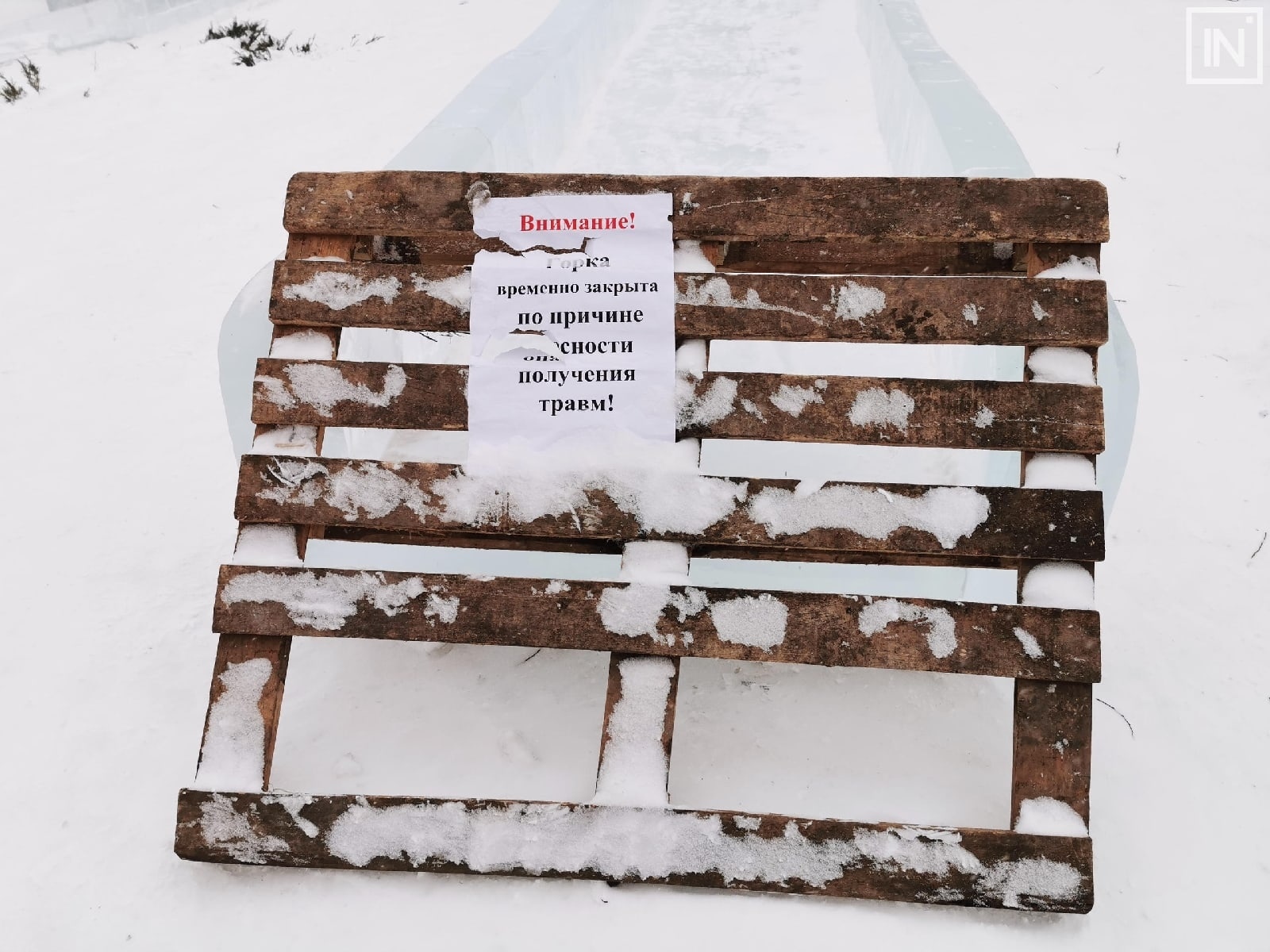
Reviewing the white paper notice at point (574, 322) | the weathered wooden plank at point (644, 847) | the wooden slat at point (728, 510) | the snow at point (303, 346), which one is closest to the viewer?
the weathered wooden plank at point (644, 847)

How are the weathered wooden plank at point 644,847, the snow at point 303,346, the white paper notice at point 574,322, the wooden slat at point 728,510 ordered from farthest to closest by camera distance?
the snow at point 303,346, the white paper notice at point 574,322, the wooden slat at point 728,510, the weathered wooden plank at point 644,847

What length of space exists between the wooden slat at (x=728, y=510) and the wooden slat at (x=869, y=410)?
9cm

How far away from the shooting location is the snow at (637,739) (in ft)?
5.22

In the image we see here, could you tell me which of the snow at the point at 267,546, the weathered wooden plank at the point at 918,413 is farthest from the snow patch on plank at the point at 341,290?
the weathered wooden plank at the point at 918,413

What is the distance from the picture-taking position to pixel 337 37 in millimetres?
6848

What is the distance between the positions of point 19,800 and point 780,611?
1.47 meters

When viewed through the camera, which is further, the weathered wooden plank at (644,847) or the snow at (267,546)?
the snow at (267,546)

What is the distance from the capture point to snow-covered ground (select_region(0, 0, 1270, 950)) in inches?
61.1

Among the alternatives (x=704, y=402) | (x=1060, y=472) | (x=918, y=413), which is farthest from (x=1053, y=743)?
(x=704, y=402)

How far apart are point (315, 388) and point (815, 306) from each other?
0.96 m

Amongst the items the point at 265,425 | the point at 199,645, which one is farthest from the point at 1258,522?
the point at 199,645

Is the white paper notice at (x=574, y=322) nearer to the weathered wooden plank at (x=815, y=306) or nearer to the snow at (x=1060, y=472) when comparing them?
the weathered wooden plank at (x=815, y=306)

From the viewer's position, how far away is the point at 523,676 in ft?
6.46

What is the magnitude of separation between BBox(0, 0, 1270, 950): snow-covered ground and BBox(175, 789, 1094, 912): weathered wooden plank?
0.05 metres
